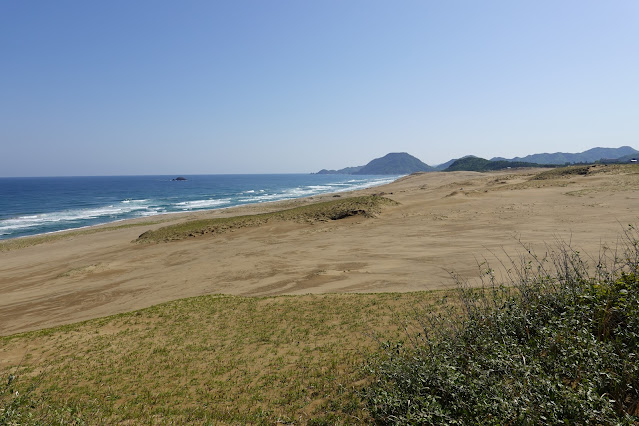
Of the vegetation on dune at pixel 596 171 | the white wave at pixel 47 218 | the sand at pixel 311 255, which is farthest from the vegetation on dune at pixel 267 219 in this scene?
the vegetation on dune at pixel 596 171

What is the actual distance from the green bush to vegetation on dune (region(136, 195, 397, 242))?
3199cm

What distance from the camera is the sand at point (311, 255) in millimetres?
19172

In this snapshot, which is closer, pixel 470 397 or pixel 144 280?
pixel 470 397

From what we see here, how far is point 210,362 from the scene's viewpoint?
35.6 feet

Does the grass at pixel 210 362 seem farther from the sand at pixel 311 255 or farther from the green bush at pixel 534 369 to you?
the sand at pixel 311 255

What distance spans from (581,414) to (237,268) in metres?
22.0

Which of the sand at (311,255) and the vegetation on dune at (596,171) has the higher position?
the vegetation on dune at (596,171)

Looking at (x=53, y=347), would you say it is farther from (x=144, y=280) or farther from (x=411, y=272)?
(x=411, y=272)

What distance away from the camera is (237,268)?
24.0m

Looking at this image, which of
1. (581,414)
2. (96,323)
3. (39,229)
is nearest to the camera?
(581,414)

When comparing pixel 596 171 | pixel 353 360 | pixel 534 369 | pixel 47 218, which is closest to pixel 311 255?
pixel 353 360

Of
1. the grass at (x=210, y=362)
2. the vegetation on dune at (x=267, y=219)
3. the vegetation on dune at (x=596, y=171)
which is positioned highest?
the vegetation on dune at (x=596, y=171)

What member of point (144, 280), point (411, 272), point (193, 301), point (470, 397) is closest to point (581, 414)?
point (470, 397)

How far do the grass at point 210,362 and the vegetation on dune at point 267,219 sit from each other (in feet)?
73.3
